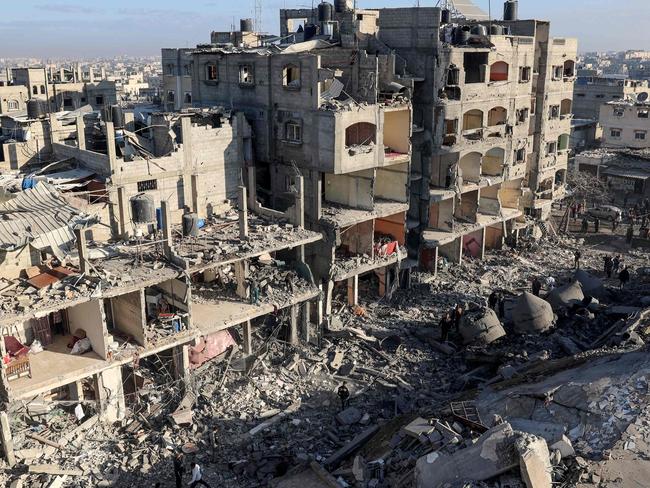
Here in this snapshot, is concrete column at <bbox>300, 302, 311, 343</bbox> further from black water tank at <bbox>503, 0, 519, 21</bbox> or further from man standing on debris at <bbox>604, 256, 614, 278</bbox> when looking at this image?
black water tank at <bbox>503, 0, 519, 21</bbox>

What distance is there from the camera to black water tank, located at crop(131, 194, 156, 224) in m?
26.7

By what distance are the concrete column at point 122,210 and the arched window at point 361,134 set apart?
11972 millimetres

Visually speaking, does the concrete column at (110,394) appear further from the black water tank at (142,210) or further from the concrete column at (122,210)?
the concrete column at (122,210)

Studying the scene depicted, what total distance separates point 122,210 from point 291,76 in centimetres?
1124

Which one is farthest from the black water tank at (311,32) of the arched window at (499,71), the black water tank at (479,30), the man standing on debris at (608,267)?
the man standing on debris at (608,267)

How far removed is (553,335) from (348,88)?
16274 millimetres

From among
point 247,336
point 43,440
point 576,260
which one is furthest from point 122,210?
point 576,260

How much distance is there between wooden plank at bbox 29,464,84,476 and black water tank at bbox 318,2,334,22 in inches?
1269

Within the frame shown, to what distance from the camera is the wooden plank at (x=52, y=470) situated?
21.7m

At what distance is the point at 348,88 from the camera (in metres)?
34.9

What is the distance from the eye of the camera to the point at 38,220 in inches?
972

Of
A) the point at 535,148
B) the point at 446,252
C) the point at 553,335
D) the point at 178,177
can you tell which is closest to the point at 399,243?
the point at 446,252

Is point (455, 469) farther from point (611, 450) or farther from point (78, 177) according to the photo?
point (78, 177)

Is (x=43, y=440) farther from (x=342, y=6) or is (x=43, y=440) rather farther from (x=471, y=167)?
(x=342, y=6)
